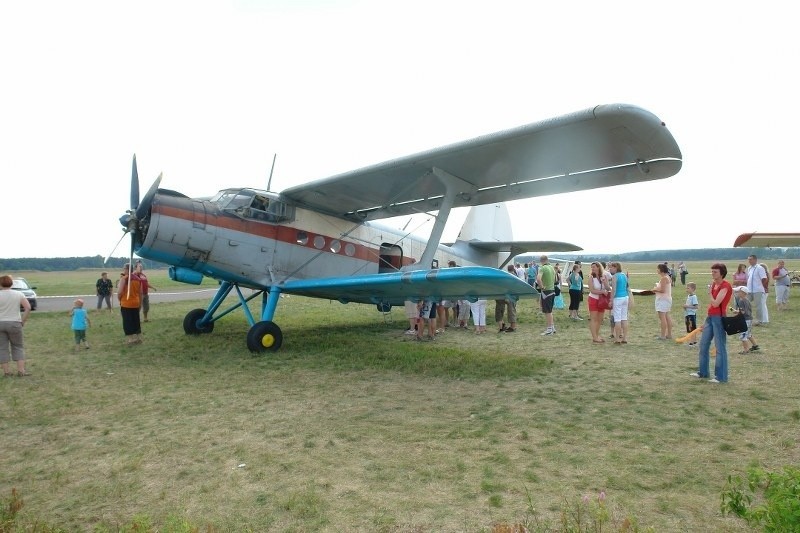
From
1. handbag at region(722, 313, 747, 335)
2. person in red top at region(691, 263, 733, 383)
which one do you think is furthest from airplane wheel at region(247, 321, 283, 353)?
handbag at region(722, 313, 747, 335)

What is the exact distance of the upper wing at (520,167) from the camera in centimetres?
614

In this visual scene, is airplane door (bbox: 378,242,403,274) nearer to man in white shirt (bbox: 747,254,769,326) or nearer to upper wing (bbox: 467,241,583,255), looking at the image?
upper wing (bbox: 467,241,583,255)

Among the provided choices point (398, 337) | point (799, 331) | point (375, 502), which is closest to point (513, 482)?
point (375, 502)

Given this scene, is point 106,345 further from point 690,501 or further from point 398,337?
point 690,501

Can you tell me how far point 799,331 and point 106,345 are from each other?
47.8 feet

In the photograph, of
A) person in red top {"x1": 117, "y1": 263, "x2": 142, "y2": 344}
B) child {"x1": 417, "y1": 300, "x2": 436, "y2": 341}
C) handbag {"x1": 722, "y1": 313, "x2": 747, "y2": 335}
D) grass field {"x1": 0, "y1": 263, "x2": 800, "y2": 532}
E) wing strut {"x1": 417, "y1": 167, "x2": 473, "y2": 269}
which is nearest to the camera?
grass field {"x1": 0, "y1": 263, "x2": 800, "y2": 532}

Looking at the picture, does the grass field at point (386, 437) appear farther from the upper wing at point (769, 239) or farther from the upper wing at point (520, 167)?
the upper wing at point (769, 239)

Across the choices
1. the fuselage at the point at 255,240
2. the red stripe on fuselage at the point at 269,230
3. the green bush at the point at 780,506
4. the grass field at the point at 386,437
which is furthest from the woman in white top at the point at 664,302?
the green bush at the point at 780,506

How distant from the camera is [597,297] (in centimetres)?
1033

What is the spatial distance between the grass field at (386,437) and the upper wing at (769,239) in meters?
15.0

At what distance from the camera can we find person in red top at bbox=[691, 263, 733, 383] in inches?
261

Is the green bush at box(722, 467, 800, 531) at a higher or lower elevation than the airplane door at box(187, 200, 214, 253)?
lower

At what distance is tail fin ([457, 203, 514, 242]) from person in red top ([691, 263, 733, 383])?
28.0 feet

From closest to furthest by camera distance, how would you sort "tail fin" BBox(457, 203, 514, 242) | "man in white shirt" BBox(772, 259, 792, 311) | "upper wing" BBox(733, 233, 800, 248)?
"tail fin" BBox(457, 203, 514, 242) < "man in white shirt" BBox(772, 259, 792, 311) < "upper wing" BBox(733, 233, 800, 248)
